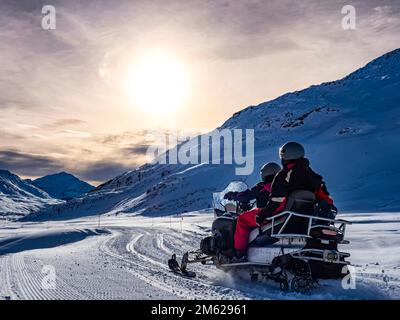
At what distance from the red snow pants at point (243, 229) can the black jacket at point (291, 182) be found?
2.43 ft

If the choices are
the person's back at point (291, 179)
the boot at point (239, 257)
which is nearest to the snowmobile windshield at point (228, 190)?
the boot at point (239, 257)

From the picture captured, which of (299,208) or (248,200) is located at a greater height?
(248,200)

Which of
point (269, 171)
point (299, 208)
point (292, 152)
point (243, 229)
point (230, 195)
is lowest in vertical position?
point (243, 229)

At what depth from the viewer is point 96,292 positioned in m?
6.84

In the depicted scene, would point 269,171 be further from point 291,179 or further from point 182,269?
point 182,269

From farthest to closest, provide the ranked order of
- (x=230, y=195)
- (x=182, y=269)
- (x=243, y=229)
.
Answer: (x=230, y=195) < (x=182, y=269) < (x=243, y=229)

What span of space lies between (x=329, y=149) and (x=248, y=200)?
74.3 meters

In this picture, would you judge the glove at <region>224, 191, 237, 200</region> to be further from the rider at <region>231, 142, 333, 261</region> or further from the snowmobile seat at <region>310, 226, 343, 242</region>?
the snowmobile seat at <region>310, 226, 343, 242</region>

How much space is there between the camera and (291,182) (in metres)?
7.18

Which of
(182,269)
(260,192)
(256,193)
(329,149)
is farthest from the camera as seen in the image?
(329,149)

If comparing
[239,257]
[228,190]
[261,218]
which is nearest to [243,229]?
[239,257]

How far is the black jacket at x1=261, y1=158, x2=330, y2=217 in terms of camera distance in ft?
23.6

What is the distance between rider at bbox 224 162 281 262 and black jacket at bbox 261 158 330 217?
598mm

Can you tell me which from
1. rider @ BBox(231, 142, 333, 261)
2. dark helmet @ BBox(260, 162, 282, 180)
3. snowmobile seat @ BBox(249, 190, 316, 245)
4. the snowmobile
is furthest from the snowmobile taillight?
dark helmet @ BBox(260, 162, 282, 180)
